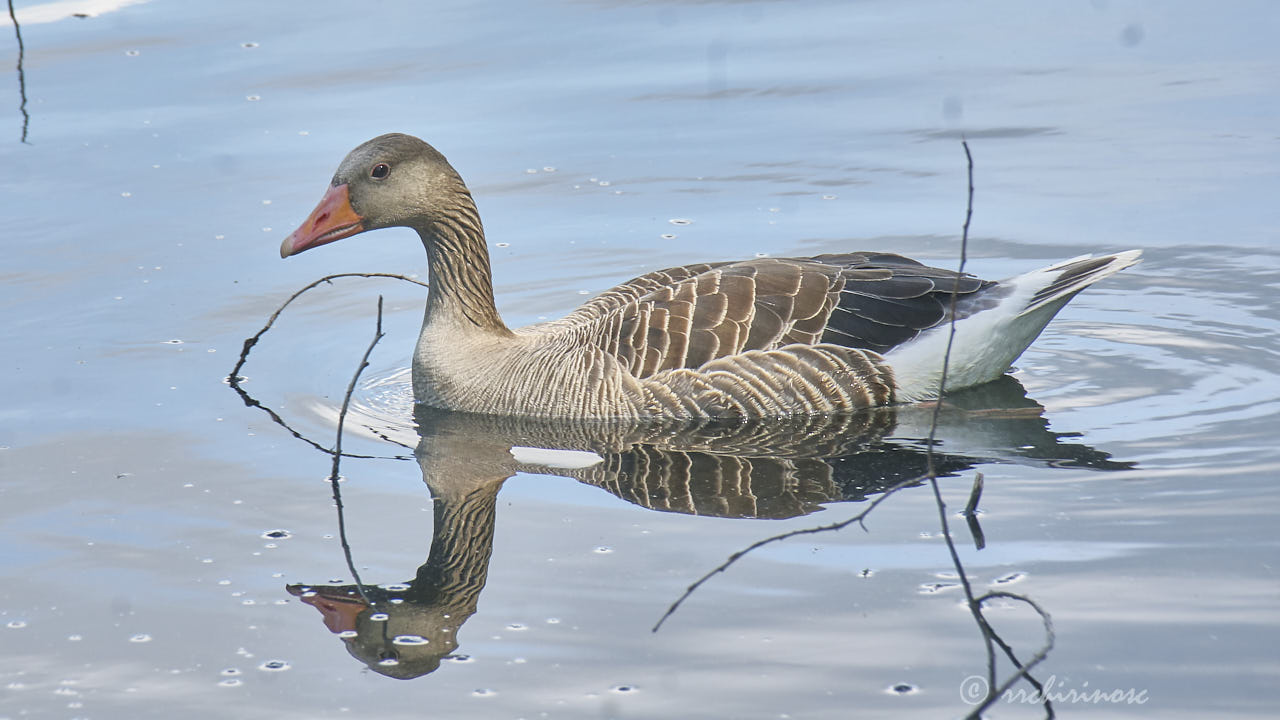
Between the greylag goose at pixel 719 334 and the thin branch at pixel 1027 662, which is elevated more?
the greylag goose at pixel 719 334

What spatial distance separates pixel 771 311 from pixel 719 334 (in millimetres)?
374

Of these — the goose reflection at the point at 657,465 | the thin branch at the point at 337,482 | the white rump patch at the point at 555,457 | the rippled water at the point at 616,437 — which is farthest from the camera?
the white rump patch at the point at 555,457

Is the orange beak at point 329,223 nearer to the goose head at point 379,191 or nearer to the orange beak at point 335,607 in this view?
the goose head at point 379,191

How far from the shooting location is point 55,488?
29.4 feet

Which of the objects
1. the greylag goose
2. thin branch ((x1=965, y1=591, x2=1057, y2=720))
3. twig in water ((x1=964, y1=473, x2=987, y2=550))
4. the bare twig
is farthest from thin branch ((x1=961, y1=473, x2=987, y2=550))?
the bare twig

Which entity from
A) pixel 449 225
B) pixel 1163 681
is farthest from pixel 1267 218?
pixel 1163 681

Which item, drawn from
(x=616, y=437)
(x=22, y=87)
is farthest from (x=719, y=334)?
(x=22, y=87)

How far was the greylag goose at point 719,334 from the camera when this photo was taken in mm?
9961

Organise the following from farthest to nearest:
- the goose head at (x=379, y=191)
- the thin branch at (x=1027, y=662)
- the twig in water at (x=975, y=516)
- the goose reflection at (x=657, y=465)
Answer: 1. the goose head at (x=379, y=191)
2. the twig in water at (x=975, y=516)
3. the goose reflection at (x=657, y=465)
4. the thin branch at (x=1027, y=662)

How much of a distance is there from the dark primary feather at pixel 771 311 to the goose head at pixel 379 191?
144 cm

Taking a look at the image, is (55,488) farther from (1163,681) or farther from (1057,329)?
(1057,329)

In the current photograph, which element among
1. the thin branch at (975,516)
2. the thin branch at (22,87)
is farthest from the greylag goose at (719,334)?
the thin branch at (22,87)

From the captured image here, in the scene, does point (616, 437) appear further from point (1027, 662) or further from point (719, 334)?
point (1027, 662)

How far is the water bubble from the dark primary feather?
3.28 m
